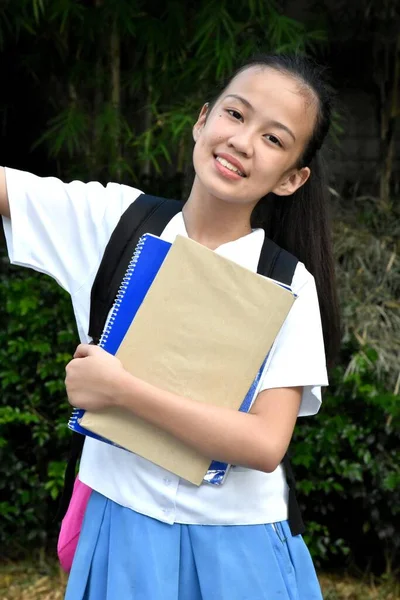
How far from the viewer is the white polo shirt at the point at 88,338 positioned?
1.26m

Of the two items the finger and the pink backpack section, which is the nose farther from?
the pink backpack section

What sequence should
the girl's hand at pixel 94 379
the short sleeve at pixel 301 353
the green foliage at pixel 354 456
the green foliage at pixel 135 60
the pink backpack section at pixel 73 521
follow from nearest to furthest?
the girl's hand at pixel 94 379, the short sleeve at pixel 301 353, the pink backpack section at pixel 73 521, the green foliage at pixel 354 456, the green foliage at pixel 135 60

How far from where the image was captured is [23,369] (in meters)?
2.86

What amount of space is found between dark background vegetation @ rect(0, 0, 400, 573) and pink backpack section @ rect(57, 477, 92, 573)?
1342 millimetres

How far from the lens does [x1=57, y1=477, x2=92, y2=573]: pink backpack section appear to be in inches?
54.1

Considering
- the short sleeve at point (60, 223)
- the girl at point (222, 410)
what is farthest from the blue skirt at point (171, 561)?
the short sleeve at point (60, 223)

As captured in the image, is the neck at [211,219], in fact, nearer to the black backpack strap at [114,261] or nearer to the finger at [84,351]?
the black backpack strap at [114,261]

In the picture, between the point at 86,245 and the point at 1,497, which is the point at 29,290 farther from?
the point at 86,245

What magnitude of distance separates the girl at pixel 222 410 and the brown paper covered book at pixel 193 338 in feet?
0.18

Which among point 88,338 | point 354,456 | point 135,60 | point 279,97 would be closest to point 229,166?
point 279,97

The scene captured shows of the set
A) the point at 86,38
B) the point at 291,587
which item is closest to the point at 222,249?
the point at 291,587

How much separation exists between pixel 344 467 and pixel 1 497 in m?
1.17

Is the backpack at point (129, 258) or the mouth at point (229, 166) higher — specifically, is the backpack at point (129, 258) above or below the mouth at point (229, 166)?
below

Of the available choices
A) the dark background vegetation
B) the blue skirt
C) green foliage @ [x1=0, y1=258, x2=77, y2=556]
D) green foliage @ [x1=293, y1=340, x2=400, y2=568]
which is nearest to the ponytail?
the blue skirt
